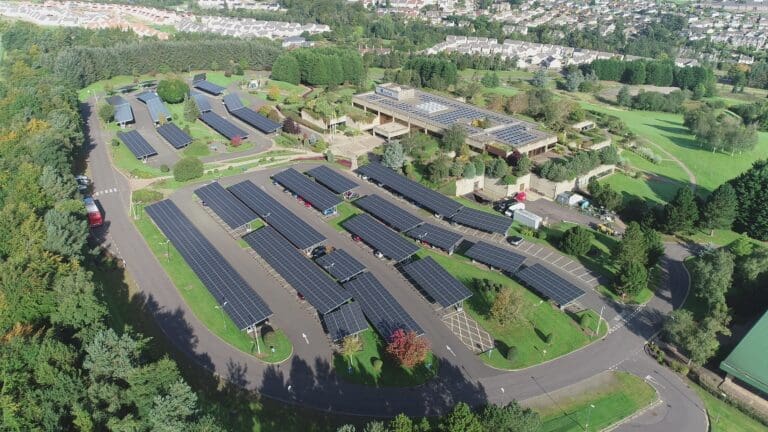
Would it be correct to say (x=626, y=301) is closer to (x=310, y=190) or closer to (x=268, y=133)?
(x=310, y=190)

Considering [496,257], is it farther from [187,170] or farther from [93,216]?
[93,216]

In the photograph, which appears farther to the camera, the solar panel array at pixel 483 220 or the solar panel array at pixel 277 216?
the solar panel array at pixel 483 220

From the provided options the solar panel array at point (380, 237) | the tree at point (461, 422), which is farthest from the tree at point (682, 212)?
the tree at point (461, 422)

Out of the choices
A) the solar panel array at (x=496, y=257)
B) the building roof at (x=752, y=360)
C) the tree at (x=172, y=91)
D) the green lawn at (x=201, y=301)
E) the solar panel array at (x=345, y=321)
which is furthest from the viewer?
the tree at (x=172, y=91)

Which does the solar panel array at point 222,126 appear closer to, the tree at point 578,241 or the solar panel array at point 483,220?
the solar panel array at point 483,220

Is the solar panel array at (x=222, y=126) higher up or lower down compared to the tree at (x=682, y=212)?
lower down

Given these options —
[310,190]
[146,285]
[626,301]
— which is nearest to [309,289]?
[146,285]

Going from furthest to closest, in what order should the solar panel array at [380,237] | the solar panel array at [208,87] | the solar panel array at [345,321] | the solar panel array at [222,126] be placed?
the solar panel array at [208,87]
the solar panel array at [222,126]
the solar panel array at [380,237]
the solar panel array at [345,321]

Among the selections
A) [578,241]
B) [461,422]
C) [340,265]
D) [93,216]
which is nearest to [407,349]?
[461,422]
